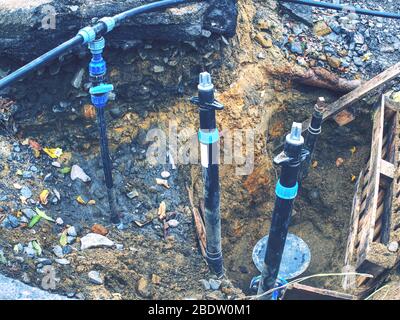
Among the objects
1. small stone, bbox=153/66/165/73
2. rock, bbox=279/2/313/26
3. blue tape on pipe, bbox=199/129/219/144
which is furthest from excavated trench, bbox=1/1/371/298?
blue tape on pipe, bbox=199/129/219/144

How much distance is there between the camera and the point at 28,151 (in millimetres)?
3617

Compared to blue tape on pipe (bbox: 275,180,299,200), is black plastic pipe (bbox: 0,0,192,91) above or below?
above

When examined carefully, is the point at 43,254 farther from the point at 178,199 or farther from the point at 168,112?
the point at 168,112

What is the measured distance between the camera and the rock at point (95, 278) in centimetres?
306

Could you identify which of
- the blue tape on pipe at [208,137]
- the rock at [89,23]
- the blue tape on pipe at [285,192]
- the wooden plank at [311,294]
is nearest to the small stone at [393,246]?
A: the wooden plank at [311,294]

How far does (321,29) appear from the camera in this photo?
15.1 feet

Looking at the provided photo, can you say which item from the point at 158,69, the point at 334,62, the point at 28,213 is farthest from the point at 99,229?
the point at 334,62

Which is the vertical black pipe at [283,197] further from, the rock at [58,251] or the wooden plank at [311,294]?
the rock at [58,251]

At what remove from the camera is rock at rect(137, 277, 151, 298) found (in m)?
3.21

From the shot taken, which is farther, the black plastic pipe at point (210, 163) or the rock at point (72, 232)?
the rock at point (72, 232)

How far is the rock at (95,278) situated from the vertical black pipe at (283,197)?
106cm

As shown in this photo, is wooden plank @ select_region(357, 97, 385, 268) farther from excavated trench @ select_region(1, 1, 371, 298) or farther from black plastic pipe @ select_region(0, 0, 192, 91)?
black plastic pipe @ select_region(0, 0, 192, 91)

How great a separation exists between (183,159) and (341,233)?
1698 mm

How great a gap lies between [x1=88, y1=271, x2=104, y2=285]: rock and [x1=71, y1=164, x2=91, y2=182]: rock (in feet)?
2.79
